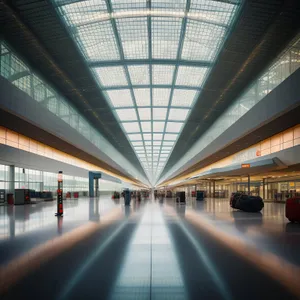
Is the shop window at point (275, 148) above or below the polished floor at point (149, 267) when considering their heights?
above

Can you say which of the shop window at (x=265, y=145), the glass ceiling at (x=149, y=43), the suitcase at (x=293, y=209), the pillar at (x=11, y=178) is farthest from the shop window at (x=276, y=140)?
the pillar at (x=11, y=178)

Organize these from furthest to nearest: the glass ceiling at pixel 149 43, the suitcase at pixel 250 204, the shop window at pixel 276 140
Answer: the shop window at pixel 276 140 < the suitcase at pixel 250 204 < the glass ceiling at pixel 149 43

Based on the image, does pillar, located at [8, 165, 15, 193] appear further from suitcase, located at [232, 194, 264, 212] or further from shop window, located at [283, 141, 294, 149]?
shop window, located at [283, 141, 294, 149]

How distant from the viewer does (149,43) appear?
18078 millimetres

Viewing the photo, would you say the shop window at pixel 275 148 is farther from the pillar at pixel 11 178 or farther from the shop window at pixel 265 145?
the pillar at pixel 11 178

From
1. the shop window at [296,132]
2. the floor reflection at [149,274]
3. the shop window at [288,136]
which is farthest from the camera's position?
the shop window at [288,136]

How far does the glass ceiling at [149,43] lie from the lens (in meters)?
14.2

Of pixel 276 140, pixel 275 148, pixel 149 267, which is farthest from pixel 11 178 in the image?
pixel 149 267

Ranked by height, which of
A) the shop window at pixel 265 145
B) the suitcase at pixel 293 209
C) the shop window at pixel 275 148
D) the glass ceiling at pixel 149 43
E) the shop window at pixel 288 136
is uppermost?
the glass ceiling at pixel 149 43

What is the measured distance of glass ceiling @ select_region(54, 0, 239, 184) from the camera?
14.2 metres

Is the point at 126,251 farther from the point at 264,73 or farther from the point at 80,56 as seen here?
the point at 264,73

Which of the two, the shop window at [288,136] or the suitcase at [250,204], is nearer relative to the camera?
the suitcase at [250,204]

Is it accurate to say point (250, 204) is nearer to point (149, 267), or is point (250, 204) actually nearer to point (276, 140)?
point (276, 140)

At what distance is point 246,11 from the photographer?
514 inches
